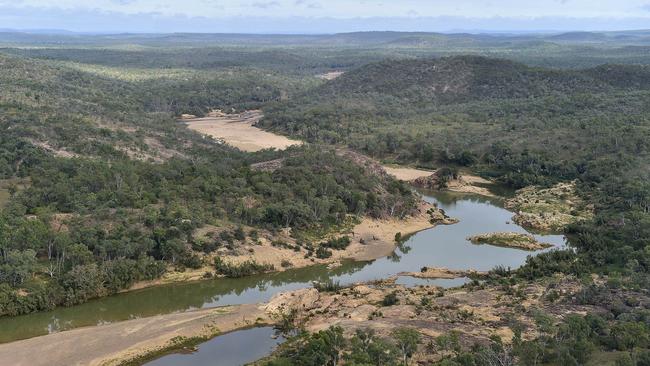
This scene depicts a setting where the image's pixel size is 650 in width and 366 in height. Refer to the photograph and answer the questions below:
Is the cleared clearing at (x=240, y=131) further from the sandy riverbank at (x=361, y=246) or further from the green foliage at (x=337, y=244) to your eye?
the green foliage at (x=337, y=244)

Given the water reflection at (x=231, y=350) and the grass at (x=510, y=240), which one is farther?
the grass at (x=510, y=240)

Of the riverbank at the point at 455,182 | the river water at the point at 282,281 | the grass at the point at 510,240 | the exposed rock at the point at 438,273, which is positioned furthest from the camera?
the riverbank at the point at 455,182

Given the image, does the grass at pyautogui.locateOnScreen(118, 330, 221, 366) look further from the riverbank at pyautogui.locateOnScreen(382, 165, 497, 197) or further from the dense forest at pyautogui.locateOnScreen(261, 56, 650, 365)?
the riverbank at pyautogui.locateOnScreen(382, 165, 497, 197)

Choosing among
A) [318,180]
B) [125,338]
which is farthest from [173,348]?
[318,180]

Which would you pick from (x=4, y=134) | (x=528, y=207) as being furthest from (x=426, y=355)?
(x=4, y=134)

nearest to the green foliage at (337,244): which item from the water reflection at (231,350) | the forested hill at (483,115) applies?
the water reflection at (231,350)

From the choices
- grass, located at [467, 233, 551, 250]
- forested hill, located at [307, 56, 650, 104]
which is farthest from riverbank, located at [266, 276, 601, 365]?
forested hill, located at [307, 56, 650, 104]
